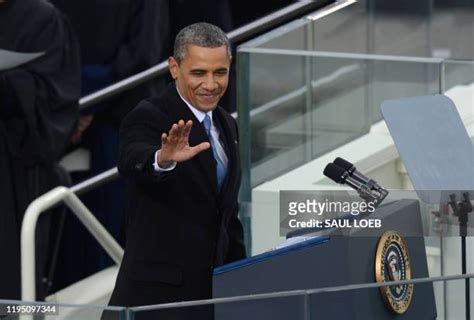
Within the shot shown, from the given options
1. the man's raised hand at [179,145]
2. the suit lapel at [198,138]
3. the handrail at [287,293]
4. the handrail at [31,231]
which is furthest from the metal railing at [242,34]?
the handrail at [287,293]

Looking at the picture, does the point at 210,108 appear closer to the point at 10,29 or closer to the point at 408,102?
the point at 408,102

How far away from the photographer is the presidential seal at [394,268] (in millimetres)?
4238

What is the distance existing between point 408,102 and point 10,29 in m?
2.68

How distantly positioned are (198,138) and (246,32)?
8.99ft

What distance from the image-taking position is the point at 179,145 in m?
4.35

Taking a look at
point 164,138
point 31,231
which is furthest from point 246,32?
point 164,138

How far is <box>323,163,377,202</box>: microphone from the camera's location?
4407mm

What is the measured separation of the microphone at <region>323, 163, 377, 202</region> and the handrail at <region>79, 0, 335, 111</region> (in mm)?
2958

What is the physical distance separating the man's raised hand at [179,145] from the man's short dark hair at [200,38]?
342mm

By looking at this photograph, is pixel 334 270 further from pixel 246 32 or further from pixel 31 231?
pixel 246 32

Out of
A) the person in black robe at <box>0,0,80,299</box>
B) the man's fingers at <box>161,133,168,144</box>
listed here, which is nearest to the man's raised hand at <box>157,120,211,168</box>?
the man's fingers at <box>161,133,168,144</box>

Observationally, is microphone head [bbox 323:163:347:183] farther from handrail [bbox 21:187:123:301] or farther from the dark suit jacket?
handrail [bbox 21:187:123:301]

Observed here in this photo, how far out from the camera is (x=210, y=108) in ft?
15.5

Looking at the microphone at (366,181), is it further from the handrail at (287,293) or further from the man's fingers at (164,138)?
the man's fingers at (164,138)
